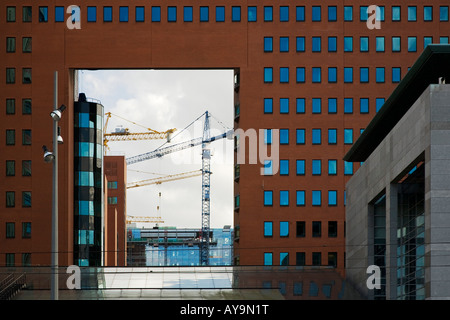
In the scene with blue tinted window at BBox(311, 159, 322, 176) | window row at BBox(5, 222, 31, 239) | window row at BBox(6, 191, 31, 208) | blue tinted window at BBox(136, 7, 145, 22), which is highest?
blue tinted window at BBox(136, 7, 145, 22)

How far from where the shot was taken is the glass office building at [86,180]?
9988 centimetres

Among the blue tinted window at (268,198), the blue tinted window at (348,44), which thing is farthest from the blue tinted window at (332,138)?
the blue tinted window at (348,44)

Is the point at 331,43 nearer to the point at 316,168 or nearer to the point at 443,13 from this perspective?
the point at 443,13

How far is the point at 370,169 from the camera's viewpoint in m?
60.2

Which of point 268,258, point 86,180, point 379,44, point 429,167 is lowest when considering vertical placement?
point 268,258

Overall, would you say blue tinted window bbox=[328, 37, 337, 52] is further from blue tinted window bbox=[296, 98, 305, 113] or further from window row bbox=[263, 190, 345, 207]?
window row bbox=[263, 190, 345, 207]

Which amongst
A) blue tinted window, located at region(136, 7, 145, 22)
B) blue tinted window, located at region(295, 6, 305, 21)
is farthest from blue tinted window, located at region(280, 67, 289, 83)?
blue tinted window, located at region(136, 7, 145, 22)

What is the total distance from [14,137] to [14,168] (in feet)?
10.1

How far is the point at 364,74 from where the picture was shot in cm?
9462

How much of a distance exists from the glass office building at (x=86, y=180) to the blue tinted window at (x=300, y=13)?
79.0ft

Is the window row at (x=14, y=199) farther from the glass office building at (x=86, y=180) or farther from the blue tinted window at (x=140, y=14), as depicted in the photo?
the blue tinted window at (x=140, y=14)

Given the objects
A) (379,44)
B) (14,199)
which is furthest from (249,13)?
(14,199)

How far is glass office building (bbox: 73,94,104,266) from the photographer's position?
99875mm

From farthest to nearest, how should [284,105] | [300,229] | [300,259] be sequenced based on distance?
1. [284,105]
2. [300,229]
3. [300,259]
